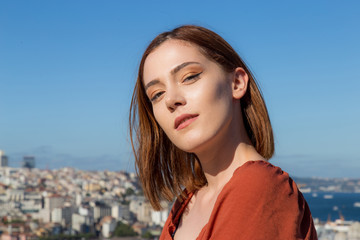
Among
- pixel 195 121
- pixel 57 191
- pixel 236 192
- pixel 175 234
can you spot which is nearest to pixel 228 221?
pixel 236 192

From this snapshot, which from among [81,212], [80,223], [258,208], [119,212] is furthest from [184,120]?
[119,212]

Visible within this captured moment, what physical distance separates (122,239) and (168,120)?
23.8m

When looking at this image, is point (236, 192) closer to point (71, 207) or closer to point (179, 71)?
point (179, 71)

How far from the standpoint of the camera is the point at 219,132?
0.60m

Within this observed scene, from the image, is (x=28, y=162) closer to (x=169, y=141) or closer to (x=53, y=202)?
(x=53, y=202)

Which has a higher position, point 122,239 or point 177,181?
point 177,181

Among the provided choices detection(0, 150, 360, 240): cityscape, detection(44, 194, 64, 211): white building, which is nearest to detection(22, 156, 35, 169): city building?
detection(0, 150, 360, 240): cityscape

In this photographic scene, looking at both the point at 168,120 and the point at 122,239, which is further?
the point at 122,239

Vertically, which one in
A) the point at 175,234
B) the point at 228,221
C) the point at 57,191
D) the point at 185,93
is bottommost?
the point at 57,191

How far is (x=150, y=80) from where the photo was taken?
2.15ft

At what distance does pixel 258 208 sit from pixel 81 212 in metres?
27.1

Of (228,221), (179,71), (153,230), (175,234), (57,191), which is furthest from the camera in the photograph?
(57,191)

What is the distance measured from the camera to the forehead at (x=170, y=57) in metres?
0.62

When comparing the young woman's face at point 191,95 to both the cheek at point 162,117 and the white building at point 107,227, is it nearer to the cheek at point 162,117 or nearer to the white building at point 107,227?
the cheek at point 162,117
